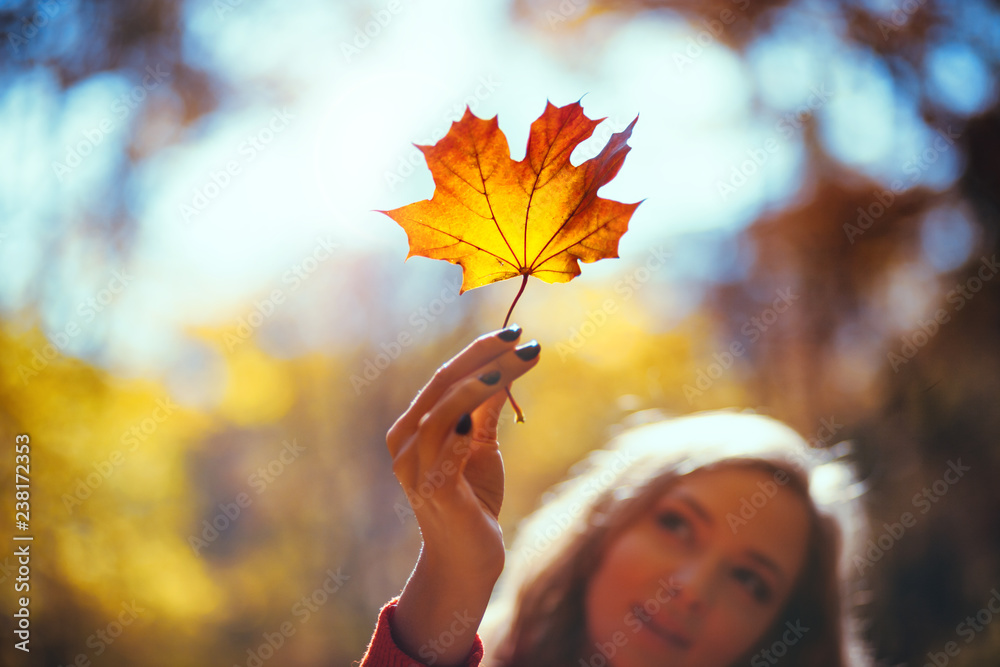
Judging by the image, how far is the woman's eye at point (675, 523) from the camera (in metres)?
1.87

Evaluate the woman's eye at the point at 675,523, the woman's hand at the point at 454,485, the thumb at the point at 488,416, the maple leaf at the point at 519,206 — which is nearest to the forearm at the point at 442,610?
the woman's hand at the point at 454,485

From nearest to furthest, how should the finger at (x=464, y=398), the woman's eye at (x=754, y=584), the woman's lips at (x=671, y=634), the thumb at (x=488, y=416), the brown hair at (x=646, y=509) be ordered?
the finger at (x=464, y=398)
the thumb at (x=488, y=416)
the woman's lips at (x=671, y=634)
the woman's eye at (x=754, y=584)
the brown hair at (x=646, y=509)

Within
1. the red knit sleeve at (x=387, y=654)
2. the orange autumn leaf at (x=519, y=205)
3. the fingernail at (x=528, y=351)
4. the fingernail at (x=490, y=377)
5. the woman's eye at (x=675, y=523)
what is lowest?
the woman's eye at (x=675, y=523)

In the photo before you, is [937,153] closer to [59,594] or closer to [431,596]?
[431,596]

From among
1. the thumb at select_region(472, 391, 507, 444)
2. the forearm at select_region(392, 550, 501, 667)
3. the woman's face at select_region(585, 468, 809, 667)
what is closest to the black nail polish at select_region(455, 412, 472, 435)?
the thumb at select_region(472, 391, 507, 444)

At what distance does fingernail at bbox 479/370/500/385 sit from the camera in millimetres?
869

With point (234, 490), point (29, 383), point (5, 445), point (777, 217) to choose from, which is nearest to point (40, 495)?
point (5, 445)

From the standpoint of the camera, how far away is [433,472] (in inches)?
35.9

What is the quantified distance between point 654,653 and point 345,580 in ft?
19.7

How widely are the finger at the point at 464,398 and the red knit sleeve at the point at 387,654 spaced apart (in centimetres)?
42

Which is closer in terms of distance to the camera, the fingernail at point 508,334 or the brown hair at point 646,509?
the fingernail at point 508,334

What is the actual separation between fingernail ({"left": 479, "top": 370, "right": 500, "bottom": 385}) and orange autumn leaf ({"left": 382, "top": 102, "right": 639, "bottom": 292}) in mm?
249

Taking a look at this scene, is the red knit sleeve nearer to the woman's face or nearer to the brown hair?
the woman's face

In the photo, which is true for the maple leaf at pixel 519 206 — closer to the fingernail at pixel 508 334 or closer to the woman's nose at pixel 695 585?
the fingernail at pixel 508 334
